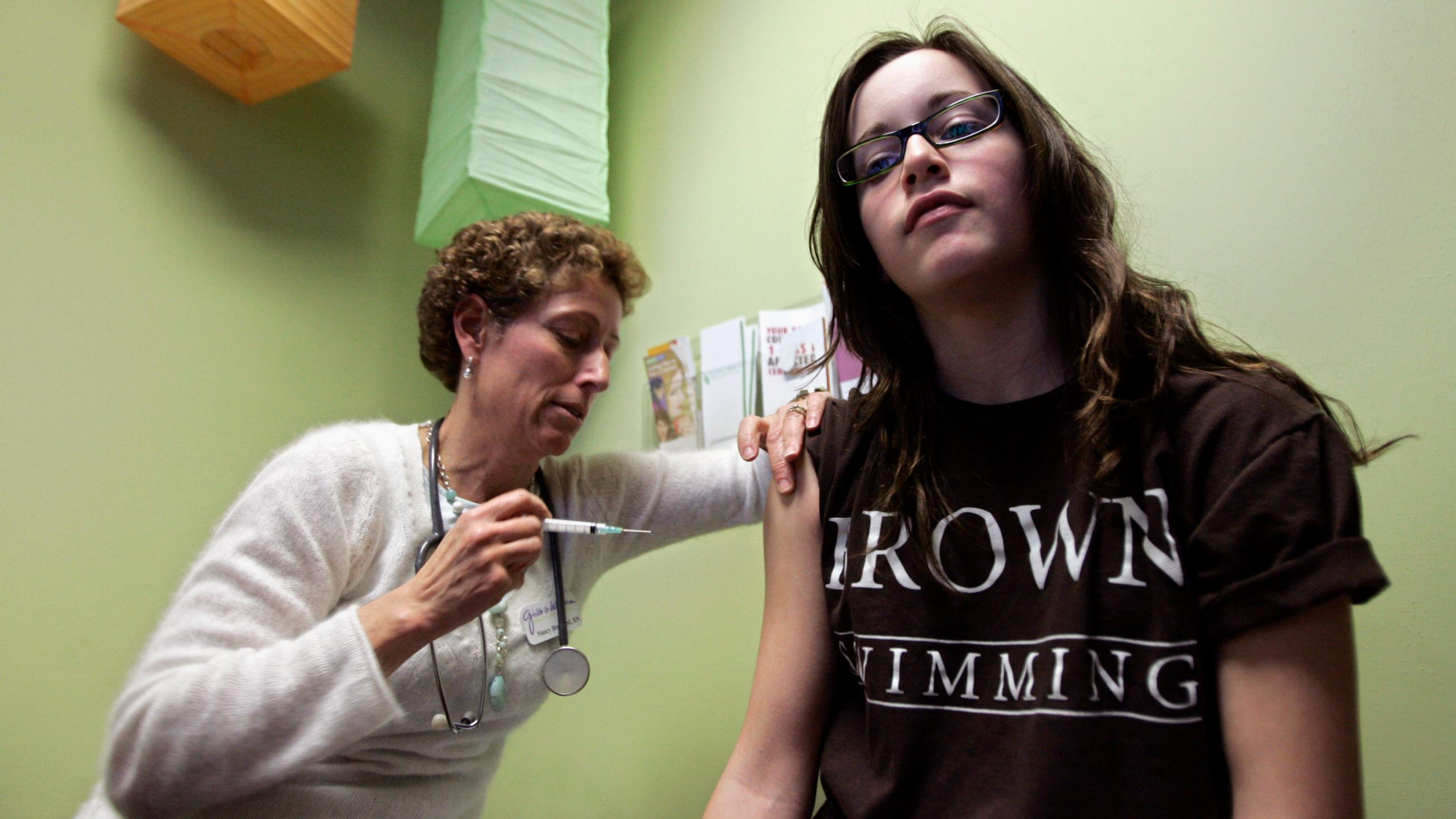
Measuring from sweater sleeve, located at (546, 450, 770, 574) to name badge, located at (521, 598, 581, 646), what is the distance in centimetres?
11

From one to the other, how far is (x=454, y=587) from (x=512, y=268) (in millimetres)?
520

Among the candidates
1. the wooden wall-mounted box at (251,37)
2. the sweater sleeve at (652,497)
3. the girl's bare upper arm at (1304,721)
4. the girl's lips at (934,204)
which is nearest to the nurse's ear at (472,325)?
the sweater sleeve at (652,497)

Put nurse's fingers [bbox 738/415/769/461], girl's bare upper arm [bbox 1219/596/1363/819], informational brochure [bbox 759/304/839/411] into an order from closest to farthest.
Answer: girl's bare upper arm [bbox 1219/596/1363/819]
nurse's fingers [bbox 738/415/769/461]
informational brochure [bbox 759/304/839/411]

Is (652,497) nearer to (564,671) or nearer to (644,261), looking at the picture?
(564,671)

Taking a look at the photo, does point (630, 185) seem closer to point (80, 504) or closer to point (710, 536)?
point (710, 536)

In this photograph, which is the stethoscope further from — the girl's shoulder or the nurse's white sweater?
the girl's shoulder

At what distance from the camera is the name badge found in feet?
3.74

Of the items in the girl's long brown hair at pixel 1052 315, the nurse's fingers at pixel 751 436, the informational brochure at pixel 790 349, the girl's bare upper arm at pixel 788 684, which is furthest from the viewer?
the informational brochure at pixel 790 349

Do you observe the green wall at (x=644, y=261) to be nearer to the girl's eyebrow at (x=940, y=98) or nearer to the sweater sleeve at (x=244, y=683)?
the girl's eyebrow at (x=940, y=98)

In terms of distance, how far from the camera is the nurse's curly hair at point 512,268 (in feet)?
3.98

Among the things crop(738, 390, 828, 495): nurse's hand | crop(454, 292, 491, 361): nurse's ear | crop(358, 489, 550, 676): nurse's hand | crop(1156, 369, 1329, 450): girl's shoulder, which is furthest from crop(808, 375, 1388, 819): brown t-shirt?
crop(454, 292, 491, 361): nurse's ear

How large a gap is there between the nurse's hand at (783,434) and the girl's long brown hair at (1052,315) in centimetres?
8

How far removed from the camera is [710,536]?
1626mm

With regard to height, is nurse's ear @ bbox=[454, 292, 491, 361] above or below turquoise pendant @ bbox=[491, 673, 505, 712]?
above
